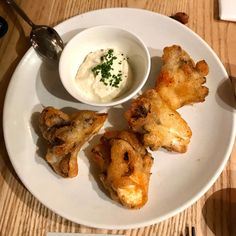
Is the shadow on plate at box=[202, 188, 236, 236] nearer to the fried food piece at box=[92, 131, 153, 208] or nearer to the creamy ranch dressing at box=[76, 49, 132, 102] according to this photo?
the fried food piece at box=[92, 131, 153, 208]

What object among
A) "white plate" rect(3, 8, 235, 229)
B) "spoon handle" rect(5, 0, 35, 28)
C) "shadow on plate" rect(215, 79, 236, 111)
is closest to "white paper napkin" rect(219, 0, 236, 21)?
"white plate" rect(3, 8, 235, 229)

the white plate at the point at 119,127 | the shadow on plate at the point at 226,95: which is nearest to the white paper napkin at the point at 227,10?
the white plate at the point at 119,127

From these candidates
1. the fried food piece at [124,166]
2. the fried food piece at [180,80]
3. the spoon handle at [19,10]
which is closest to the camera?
the fried food piece at [124,166]

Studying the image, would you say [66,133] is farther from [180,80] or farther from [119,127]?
[180,80]

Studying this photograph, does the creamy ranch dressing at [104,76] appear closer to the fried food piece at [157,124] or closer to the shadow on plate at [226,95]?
the fried food piece at [157,124]

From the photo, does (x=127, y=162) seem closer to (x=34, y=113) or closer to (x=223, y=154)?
(x=223, y=154)

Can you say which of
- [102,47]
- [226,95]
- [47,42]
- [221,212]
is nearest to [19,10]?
[47,42]
